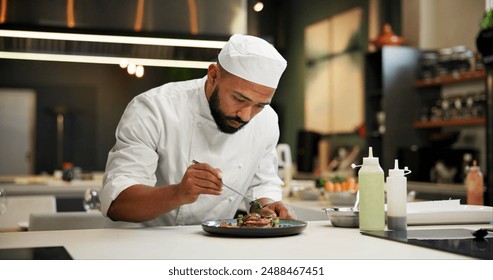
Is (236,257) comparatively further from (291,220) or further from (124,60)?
(124,60)

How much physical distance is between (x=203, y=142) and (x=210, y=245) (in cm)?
69

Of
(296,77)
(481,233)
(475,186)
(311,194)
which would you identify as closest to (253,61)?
(481,233)

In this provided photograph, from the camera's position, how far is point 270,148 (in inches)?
84.6

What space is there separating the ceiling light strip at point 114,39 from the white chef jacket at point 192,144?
47.5 inches

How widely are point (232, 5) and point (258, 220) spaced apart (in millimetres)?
2001

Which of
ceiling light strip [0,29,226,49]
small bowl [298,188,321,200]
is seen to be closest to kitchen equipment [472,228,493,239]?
small bowl [298,188,321,200]

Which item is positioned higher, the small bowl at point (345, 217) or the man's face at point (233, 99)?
the man's face at point (233, 99)

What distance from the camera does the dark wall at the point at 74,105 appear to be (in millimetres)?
7168

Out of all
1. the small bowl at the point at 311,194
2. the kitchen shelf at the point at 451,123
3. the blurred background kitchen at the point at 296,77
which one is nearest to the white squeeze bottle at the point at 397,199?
the blurred background kitchen at the point at 296,77

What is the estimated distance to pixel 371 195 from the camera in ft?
5.01

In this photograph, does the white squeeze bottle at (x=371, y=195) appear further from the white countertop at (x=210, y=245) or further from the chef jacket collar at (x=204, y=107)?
the chef jacket collar at (x=204, y=107)

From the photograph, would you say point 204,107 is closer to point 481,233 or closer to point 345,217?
point 345,217

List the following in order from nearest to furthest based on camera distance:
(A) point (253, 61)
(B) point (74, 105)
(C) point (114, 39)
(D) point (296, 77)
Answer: (A) point (253, 61) → (C) point (114, 39) → (D) point (296, 77) → (B) point (74, 105)
